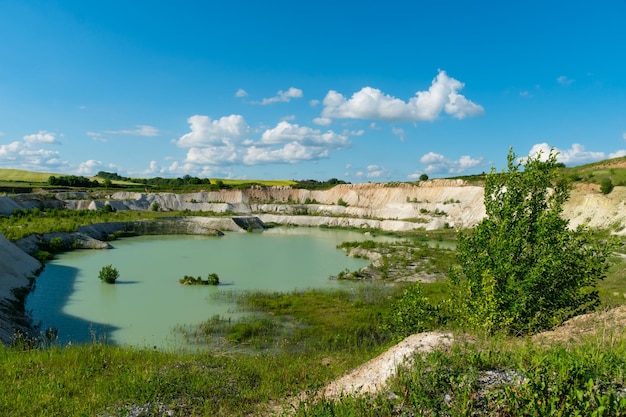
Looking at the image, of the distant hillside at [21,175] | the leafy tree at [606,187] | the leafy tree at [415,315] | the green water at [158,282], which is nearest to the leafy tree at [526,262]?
the leafy tree at [415,315]

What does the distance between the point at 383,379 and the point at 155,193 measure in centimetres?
10201

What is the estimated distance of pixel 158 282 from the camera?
3155 cm

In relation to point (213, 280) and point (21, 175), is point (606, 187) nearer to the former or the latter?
point (213, 280)

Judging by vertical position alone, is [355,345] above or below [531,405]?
below

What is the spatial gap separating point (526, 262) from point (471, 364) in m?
5.38

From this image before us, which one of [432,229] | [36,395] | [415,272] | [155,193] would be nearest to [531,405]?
[36,395]

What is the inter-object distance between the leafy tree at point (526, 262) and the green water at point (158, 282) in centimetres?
1328

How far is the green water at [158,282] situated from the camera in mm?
20750

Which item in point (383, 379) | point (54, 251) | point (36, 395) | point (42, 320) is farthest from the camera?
point (54, 251)

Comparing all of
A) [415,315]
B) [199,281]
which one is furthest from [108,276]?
[415,315]

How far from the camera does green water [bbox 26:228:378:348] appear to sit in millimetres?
20750

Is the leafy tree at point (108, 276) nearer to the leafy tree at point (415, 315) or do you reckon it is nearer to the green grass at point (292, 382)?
the green grass at point (292, 382)

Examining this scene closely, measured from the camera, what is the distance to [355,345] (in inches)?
695

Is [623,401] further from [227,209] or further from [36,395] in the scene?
[227,209]
